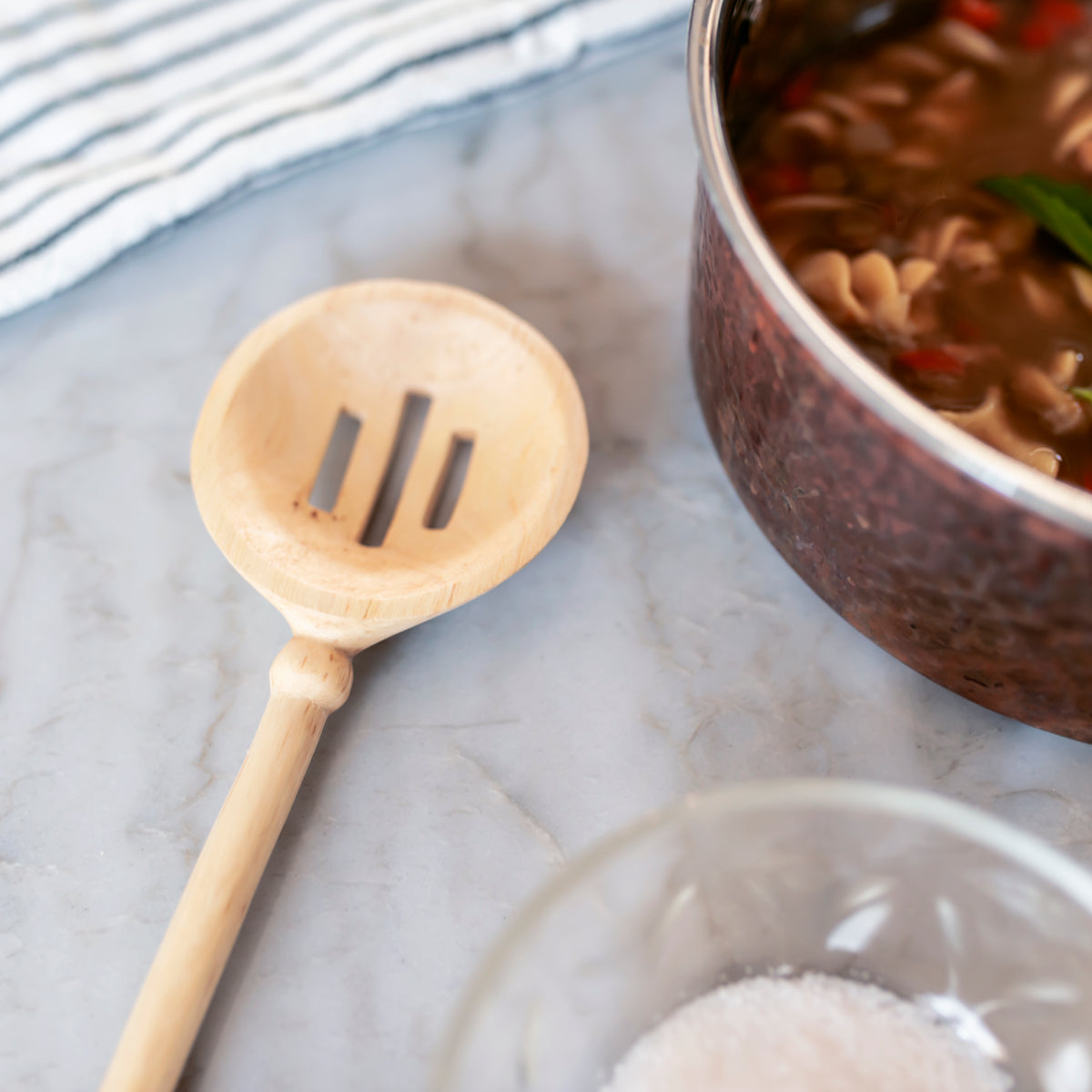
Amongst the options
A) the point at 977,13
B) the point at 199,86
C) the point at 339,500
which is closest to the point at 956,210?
the point at 977,13

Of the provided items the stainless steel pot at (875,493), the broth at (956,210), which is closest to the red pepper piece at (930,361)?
the broth at (956,210)

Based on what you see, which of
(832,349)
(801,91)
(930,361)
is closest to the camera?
(832,349)

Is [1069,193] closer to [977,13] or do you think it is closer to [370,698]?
[977,13]

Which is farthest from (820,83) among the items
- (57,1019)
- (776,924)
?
(57,1019)

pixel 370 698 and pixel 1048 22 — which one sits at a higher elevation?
pixel 1048 22

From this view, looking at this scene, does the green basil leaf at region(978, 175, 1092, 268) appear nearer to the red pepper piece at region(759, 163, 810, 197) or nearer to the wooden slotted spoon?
the red pepper piece at region(759, 163, 810, 197)

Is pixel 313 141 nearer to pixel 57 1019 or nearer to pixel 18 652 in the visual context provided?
pixel 18 652

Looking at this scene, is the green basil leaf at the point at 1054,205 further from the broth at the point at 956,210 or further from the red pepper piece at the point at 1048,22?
the red pepper piece at the point at 1048,22
